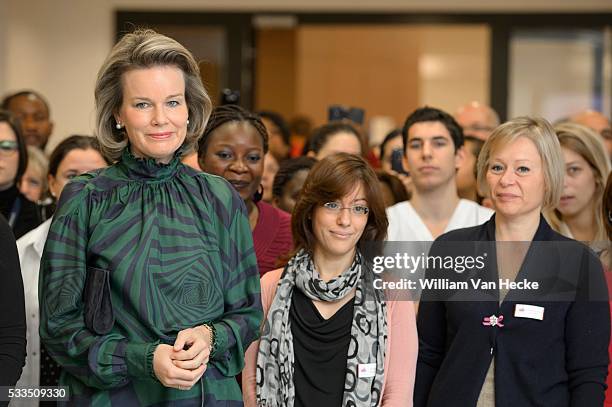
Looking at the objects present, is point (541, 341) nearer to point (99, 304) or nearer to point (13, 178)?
point (99, 304)

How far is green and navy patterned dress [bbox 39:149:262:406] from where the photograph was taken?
245 centimetres

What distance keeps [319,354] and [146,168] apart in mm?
886

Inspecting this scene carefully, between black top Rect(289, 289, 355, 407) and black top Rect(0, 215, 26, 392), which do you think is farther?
black top Rect(289, 289, 355, 407)

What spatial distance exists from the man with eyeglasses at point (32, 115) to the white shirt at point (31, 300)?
98.2 inches

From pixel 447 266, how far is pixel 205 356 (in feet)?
3.64

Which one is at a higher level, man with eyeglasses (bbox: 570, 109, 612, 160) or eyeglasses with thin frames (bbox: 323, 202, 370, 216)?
man with eyeglasses (bbox: 570, 109, 612, 160)

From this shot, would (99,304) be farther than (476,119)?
No

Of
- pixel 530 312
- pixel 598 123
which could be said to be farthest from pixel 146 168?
pixel 598 123

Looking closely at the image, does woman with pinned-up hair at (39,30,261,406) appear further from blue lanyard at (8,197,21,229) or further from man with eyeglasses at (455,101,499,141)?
man with eyeglasses at (455,101,499,141)

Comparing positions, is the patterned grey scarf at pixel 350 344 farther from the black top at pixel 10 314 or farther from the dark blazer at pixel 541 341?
the black top at pixel 10 314

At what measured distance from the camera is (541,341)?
3090mm

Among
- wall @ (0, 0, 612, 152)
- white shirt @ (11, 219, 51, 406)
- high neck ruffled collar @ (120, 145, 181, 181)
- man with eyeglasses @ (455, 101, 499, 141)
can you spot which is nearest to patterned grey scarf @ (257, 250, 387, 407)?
high neck ruffled collar @ (120, 145, 181, 181)

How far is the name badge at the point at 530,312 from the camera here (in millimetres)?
3098

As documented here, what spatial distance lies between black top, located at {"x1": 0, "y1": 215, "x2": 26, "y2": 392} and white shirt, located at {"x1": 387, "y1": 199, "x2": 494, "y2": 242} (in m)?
1.85
